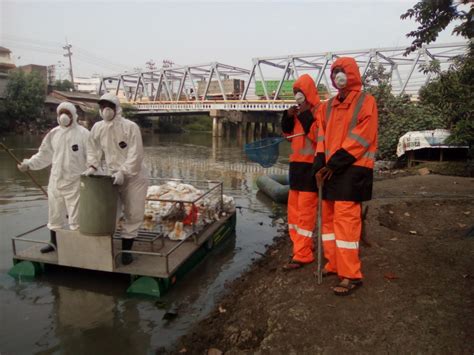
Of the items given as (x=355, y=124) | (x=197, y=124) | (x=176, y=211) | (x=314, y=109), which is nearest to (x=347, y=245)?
(x=355, y=124)

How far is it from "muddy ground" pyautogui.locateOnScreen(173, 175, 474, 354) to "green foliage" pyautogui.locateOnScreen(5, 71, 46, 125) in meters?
35.5

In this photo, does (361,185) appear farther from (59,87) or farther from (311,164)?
(59,87)

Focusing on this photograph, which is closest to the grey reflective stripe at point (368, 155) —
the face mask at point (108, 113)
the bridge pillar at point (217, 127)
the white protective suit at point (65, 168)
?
the face mask at point (108, 113)

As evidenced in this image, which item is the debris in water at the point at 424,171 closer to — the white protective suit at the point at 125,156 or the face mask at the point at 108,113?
the white protective suit at the point at 125,156

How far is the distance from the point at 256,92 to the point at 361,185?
150 ft

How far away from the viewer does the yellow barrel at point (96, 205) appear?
415 centimetres

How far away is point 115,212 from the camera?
14.0 feet

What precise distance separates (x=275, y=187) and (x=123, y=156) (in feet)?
19.1

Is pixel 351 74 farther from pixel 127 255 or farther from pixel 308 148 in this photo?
pixel 127 255

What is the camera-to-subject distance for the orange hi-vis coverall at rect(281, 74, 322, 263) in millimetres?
4023

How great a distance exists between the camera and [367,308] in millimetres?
3137

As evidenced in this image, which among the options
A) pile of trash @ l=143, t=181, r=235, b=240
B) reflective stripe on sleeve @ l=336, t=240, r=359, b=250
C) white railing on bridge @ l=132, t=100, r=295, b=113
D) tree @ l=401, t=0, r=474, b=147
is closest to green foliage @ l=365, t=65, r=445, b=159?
tree @ l=401, t=0, r=474, b=147

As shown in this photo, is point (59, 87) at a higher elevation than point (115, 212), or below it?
higher

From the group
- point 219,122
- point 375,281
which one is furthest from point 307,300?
point 219,122
